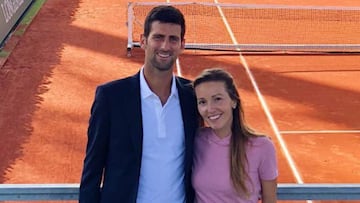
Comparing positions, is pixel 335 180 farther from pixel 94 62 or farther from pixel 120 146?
pixel 94 62

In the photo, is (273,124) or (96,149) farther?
(273,124)

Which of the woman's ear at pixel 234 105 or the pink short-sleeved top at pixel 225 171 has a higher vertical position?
the woman's ear at pixel 234 105

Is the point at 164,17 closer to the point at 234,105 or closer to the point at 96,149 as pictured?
the point at 234,105

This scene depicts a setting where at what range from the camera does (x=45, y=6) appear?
20109 millimetres

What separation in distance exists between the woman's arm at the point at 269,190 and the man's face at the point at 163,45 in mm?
766

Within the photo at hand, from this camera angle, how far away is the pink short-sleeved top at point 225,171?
2.89 meters

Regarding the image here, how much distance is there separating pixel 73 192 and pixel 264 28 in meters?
14.7

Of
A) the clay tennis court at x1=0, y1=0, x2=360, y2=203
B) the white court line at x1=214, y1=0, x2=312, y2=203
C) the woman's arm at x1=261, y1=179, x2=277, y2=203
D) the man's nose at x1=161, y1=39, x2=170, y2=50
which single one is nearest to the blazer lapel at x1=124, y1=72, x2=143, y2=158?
the man's nose at x1=161, y1=39, x2=170, y2=50

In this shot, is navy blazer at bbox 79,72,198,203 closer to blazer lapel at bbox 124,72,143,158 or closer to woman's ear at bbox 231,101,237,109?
blazer lapel at bbox 124,72,143,158

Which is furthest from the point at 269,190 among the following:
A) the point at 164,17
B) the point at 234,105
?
the point at 164,17

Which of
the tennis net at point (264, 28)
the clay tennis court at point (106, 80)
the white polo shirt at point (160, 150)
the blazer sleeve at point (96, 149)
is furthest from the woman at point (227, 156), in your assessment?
the tennis net at point (264, 28)

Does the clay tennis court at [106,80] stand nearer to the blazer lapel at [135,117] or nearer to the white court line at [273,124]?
the white court line at [273,124]

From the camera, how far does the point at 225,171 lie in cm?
289

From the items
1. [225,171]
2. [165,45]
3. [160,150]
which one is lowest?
[225,171]
